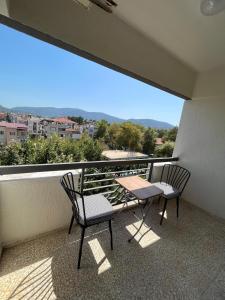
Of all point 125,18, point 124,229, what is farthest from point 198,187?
point 125,18

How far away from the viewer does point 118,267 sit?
1.51 m

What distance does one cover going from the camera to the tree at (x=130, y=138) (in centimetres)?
1883

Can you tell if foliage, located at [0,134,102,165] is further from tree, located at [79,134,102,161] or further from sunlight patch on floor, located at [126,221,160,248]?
sunlight patch on floor, located at [126,221,160,248]

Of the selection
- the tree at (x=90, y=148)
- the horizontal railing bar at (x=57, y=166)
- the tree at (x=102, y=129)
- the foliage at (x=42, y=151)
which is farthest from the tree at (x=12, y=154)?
the horizontal railing bar at (x=57, y=166)

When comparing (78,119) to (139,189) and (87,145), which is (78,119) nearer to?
(87,145)

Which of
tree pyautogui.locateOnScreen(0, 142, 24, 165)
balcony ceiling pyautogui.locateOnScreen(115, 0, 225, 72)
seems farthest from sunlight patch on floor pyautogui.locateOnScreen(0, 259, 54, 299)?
tree pyautogui.locateOnScreen(0, 142, 24, 165)

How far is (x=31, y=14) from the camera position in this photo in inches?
50.3

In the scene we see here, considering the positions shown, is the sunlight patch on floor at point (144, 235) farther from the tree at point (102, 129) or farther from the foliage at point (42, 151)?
the tree at point (102, 129)

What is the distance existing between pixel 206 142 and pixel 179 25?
186 centimetres

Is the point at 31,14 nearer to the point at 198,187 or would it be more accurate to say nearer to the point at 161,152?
the point at 198,187

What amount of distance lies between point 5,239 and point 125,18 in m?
2.67

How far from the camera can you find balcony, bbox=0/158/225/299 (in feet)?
4.27

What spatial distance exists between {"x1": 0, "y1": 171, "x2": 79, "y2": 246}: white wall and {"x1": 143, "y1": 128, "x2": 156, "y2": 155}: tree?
16961 mm

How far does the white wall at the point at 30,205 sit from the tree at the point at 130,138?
17.0m
